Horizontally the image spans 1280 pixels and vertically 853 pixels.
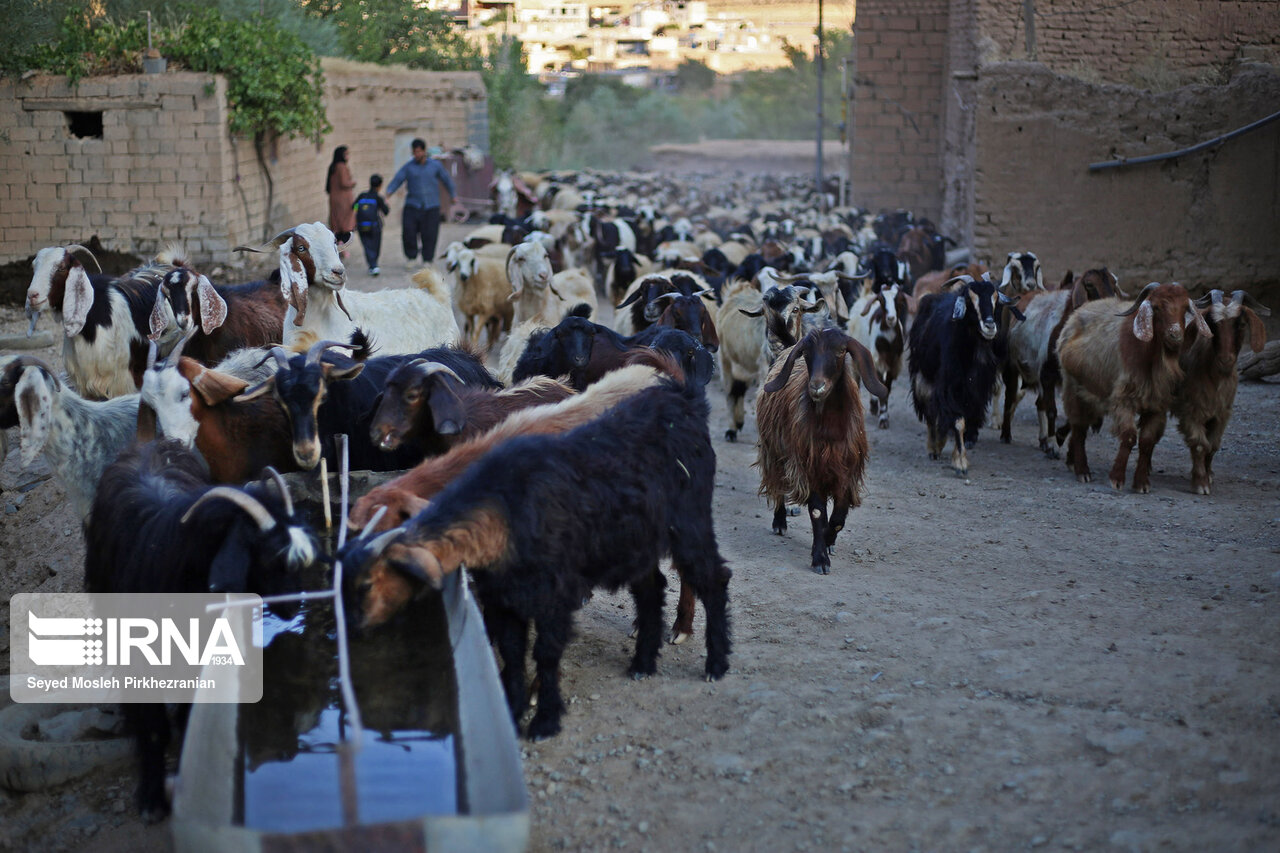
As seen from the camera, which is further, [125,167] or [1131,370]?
[125,167]

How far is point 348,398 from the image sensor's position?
20.9ft

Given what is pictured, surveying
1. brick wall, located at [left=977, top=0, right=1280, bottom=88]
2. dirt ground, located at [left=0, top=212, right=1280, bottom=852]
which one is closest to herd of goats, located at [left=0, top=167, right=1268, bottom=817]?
dirt ground, located at [left=0, top=212, right=1280, bottom=852]

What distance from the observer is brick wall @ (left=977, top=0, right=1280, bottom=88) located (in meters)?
14.9

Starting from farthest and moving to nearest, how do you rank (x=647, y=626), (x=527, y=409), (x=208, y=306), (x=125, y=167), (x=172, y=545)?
(x=125, y=167) < (x=208, y=306) < (x=527, y=409) < (x=647, y=626) < (x=172, y=545)

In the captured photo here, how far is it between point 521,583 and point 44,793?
2.35 meters

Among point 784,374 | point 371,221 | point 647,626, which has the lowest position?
point 647,626

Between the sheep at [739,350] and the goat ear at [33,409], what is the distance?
5.73m

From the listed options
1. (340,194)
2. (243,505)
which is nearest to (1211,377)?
(243,505)

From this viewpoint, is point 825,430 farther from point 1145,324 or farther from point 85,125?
point 85,125

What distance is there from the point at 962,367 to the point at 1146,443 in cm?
153

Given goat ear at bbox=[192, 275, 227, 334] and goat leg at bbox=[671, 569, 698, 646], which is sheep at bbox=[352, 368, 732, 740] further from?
goat ear at bbox=[192, 275, 227, 334]

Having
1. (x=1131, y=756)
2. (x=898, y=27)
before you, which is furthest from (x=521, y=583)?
(x=898, y=27)

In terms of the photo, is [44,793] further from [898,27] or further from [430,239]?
[898,27]

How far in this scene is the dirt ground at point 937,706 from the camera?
13.2 feet
